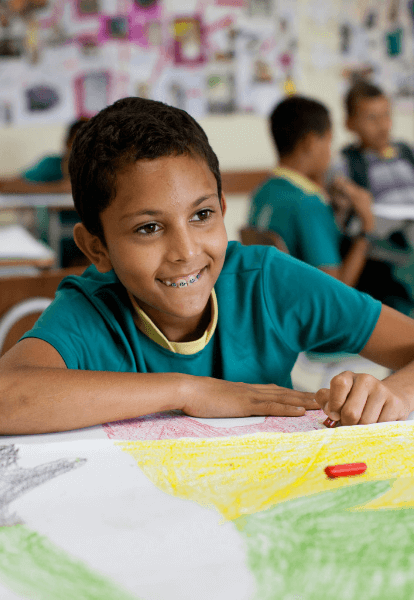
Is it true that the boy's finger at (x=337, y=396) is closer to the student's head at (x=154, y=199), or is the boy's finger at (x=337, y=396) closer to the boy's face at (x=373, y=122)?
the student's head at (x=154, y=199)

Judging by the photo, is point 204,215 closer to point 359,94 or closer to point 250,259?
point 250,259

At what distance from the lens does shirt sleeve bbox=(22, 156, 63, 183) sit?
106 inches

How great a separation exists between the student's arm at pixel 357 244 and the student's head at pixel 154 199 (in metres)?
1.04

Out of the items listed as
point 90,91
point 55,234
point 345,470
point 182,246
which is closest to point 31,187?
point 55,234

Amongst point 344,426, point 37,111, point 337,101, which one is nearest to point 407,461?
point 344,426

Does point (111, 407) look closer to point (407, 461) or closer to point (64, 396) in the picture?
point (64, 396)

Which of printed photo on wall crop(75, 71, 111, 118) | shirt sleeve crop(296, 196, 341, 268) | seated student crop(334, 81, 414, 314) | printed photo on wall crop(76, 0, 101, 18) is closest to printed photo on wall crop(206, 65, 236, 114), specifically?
printed photo on wall crop(75, 71, 111, 118)

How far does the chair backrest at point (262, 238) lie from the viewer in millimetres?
1494

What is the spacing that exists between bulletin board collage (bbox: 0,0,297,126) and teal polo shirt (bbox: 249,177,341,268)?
1.52 meters

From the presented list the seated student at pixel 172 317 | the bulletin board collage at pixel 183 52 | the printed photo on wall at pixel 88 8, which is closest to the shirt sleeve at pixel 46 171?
the bulletin board collage at pixel 183 52

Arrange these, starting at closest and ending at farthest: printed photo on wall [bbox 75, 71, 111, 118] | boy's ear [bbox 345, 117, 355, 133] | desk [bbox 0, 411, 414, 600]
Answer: desk [bbox 0, 411, 414, 600], boy's ear [bbox 345, 117, 355, 133], printed photo on wall [bbox 75, 71, 111, 118]

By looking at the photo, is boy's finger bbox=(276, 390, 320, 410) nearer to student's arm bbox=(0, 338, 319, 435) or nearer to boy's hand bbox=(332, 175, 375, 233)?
student's arm bbox=(0, 338, 319, 435)

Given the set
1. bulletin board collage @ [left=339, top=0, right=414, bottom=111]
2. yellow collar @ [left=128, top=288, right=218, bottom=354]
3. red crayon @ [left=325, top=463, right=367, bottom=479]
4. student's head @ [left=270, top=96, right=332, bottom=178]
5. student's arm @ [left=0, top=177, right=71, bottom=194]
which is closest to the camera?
red crayon @ [left=325, top=463, right=367, bottom=479]

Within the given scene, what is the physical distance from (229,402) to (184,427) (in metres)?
0.07
